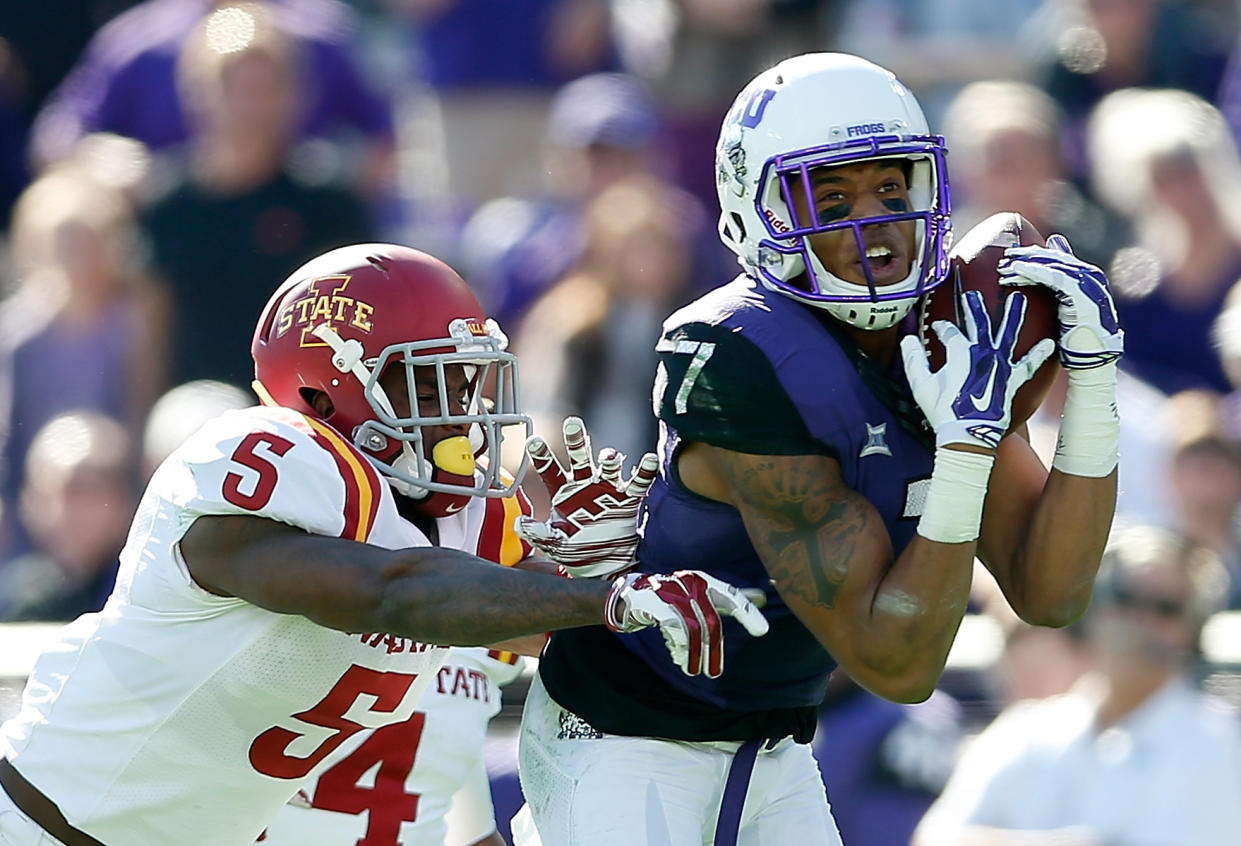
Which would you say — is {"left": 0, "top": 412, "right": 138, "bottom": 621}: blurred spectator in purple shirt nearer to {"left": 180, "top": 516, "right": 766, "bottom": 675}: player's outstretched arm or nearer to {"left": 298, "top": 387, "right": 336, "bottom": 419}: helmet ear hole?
{"left": 298, "top": 387, "right": 336, "bottom": 419}: helmet ear hole

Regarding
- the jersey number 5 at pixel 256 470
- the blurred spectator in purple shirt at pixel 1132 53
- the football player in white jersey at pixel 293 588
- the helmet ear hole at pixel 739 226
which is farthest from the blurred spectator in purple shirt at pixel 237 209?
the jersey number 5 at pixel 256 470

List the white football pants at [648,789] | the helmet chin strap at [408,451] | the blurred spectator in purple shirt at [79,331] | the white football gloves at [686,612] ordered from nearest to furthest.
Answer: the white football gloves at [686,612] < the white football pants at [648,789] < the helmet chin strap at [408,451] < the blurred spectator in purple shirt at [79,331]

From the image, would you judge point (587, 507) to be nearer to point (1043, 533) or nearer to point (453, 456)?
point (453, 456)

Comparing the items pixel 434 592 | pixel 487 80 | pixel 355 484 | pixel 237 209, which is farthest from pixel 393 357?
pixel 487 80

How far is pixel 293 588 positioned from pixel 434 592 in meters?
0.20

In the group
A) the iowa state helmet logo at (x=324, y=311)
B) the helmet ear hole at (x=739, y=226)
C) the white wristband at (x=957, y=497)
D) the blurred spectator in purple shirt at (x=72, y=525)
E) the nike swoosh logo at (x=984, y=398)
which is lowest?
the blurred spectator in purple shirt at (x=72, y=525)

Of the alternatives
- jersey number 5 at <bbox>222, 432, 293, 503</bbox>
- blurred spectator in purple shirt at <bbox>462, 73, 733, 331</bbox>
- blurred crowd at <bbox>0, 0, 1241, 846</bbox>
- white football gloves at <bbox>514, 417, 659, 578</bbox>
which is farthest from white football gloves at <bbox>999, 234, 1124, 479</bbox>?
blurred spectator in purple shirt at <bbox>462, 73, 733, 331</bbox>

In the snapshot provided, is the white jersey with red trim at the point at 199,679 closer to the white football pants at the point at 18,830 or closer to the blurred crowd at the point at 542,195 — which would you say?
the white football pants at the point at 18,830

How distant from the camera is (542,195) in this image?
6.10 m

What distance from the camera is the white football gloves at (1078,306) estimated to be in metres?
2.86

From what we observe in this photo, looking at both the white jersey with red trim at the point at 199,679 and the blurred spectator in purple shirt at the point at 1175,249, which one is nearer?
the white jersey with red trim at the point at 199,679

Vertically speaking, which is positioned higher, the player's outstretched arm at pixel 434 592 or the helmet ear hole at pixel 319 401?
the helmet ear hole at pixel 319 401

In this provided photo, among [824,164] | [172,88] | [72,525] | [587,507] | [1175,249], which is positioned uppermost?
[824,164]

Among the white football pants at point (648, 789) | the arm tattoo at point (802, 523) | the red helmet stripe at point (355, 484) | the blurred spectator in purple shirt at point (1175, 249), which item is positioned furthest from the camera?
the blurred spectator in purple shirt at point (1175, 249)
